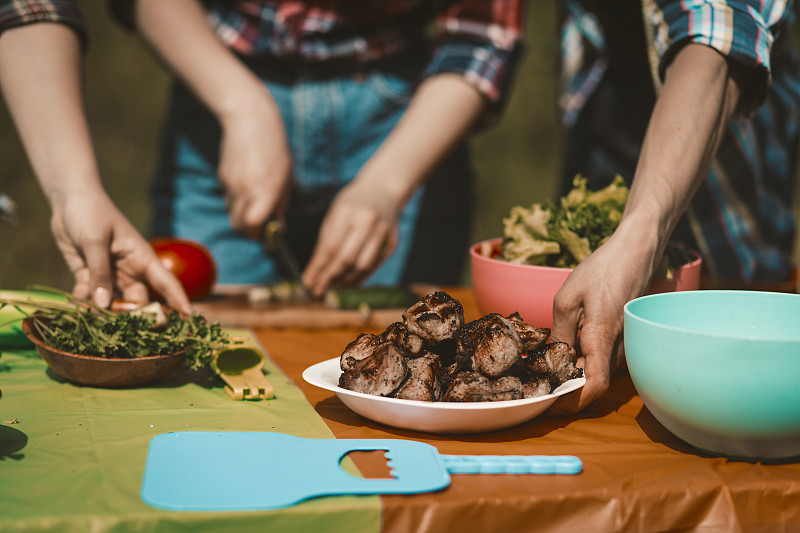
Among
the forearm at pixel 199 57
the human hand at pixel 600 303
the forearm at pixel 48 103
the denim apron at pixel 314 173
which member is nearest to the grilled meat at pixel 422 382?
the human hand at pixel 600 303

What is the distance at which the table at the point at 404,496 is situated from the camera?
787 mm

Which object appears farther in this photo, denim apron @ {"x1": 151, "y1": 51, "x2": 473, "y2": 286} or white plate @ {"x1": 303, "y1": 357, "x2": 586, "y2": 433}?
denim apron @ {"x1": 151, "y1": 51, "x2": 473, "y2": 286}

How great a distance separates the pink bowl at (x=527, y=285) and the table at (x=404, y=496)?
22cm

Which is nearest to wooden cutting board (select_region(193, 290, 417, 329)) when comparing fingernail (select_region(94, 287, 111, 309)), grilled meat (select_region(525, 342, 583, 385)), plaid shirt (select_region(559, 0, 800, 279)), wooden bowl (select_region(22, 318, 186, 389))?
fingernail (select_region(94, 287, 111, 309))

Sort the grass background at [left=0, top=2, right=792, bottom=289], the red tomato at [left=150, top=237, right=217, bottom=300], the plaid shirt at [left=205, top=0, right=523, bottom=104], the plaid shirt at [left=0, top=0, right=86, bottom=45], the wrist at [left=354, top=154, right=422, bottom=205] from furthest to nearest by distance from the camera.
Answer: the grass background at [left=0, top=2, right=792, bottom=289]
the plaid shirt at [left=205, top=0, right=523, bottom=104]
the wrist at [left=354, top=154, right=422, bottom=205]
the red tomato at [left=150, top=237, right=217, bottom=300]
the plaid shirt at [left=0, top=0, right=86, bottom=45]

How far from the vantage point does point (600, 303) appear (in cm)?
115

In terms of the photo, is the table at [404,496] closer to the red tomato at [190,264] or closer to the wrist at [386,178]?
the red tomato at [190,264]

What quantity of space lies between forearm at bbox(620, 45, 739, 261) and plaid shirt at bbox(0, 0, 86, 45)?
140 centimetres

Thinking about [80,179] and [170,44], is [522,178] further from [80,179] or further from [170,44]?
[80,179]

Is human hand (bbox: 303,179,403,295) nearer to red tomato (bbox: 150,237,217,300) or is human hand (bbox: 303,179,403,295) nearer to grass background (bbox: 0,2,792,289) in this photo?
red tomato (bbox: 150,237,217,300)

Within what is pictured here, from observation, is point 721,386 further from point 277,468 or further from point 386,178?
point 386,178

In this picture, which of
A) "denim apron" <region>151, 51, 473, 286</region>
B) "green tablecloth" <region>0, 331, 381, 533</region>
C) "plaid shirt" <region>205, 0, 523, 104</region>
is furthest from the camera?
"denim apron" <region>151, 51, 473, 286</region>

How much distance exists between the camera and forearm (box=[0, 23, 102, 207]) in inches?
63.9

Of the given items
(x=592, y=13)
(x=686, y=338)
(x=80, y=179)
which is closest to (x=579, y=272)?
(x=686, y=338)
